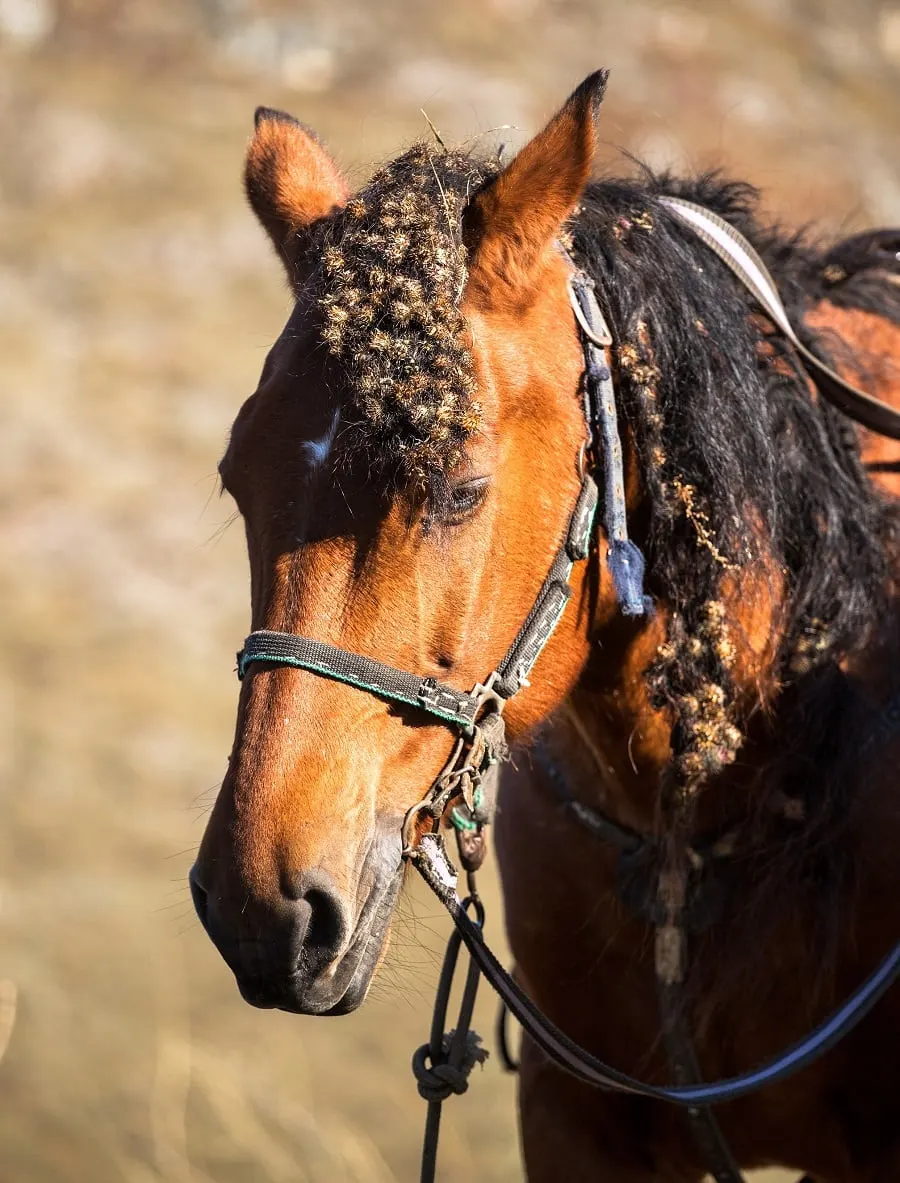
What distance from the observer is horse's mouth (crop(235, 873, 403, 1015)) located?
1.74m

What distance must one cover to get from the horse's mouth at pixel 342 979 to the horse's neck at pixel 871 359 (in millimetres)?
1242

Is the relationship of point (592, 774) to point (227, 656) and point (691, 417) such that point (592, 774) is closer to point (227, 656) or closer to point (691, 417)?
point (691, 417)

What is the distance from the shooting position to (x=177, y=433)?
8594 mm

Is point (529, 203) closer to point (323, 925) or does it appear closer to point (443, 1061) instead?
point (323, 925)

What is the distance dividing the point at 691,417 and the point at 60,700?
228 inches

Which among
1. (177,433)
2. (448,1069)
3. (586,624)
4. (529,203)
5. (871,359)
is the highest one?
(177,433)

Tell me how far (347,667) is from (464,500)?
0.29 meters

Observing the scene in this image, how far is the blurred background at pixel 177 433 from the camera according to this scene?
5000 mm

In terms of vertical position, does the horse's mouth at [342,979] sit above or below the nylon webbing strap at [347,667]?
below

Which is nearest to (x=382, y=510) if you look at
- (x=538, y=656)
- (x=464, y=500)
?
(x=464, y=500)

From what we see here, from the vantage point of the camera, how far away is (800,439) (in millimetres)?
2275

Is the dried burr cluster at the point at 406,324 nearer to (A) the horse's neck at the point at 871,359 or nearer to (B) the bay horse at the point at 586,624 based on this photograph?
(B) the bay horse at the point at 586,624

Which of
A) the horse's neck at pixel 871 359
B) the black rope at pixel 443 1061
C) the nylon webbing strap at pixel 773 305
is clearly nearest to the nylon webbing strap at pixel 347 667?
the black rope at pixel 443 1061

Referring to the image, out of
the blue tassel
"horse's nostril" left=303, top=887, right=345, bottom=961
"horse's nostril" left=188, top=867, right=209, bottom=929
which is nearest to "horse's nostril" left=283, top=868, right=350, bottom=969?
"horse's nostril" left=303, top=887, right=345, bottom=961
